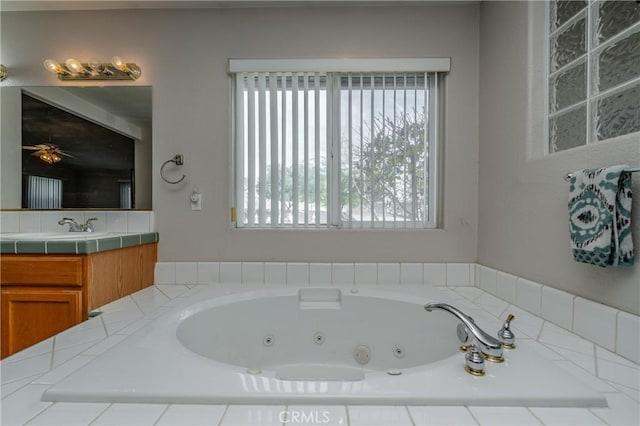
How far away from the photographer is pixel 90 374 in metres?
0.70

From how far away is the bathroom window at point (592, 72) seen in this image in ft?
2.87

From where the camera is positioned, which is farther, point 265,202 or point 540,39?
point 265,202

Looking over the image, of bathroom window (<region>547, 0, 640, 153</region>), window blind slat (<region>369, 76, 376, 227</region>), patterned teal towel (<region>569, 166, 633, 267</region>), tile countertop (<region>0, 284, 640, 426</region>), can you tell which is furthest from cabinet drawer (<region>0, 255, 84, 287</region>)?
bathroom window (<region>547, 0, 640, 153</region>)

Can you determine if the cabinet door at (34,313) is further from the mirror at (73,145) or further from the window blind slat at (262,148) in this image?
the window blind slat at (262,148)

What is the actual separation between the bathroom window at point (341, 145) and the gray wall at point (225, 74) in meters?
0.10

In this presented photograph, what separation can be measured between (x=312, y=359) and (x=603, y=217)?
1.34 metres

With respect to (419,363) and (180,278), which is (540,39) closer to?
(419,363)

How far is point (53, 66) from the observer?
1661mm

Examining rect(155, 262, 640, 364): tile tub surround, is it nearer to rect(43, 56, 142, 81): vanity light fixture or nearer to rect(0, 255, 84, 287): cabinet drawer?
rect(0, 255, 84, 287): cabinet drawer

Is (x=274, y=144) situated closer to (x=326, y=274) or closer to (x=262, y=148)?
(x=262, y=148)

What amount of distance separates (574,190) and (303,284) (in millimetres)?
1289

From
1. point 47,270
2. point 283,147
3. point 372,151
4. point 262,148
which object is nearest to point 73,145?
point 47,270

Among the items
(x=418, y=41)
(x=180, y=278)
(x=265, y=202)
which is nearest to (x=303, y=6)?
(x=418, y=41)

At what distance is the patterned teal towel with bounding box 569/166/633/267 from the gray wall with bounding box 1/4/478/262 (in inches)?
32.1
